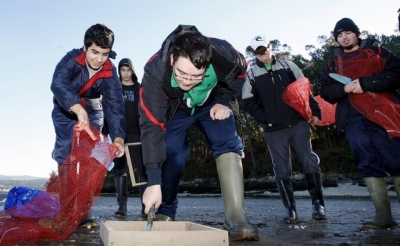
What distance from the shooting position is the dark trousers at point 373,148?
12.6ft

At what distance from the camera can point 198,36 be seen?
295cm

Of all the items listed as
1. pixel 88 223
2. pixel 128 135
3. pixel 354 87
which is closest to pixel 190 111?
pixel 88 223

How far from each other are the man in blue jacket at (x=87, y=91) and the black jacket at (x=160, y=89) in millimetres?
890

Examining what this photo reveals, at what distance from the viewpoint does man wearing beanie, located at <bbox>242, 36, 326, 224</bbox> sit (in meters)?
4.82

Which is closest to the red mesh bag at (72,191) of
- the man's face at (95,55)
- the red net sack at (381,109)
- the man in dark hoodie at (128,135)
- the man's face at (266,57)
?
the man's face at (95,55)

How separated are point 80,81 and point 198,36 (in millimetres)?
1728

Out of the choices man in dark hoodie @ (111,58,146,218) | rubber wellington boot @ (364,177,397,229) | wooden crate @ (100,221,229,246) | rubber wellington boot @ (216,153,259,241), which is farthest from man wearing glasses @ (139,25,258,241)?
man in dark hoodie @ (111,58,146,218)

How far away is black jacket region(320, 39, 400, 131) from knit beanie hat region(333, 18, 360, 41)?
18 centimetres

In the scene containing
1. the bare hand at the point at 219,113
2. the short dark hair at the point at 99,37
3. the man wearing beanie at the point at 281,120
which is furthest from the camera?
the man wearing beanie at the point at 281,120

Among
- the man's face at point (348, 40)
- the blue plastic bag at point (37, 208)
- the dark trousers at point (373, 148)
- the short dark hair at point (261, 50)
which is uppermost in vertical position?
the short dark hair at point (261, 50)

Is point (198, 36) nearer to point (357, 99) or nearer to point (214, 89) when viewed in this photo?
point (214, 89)

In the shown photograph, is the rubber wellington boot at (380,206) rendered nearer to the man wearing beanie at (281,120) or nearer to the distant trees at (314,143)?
the man wearing beanie at (281,120)

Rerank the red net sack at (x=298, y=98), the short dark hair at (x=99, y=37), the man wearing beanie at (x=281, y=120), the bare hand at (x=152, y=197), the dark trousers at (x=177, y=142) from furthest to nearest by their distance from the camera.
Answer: the red net sack at (x=298, y=98) → the man wearing beanie at (x=281, y=120) → the short dark hair at (x=99, y=37) → the dark trousers at (x=177, y=142) → the bare hand at (x=152, y=197)

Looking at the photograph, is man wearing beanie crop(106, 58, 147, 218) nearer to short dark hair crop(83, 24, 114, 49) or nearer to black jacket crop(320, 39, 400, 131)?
short dark hair crop(83, 24, 114, 49)
